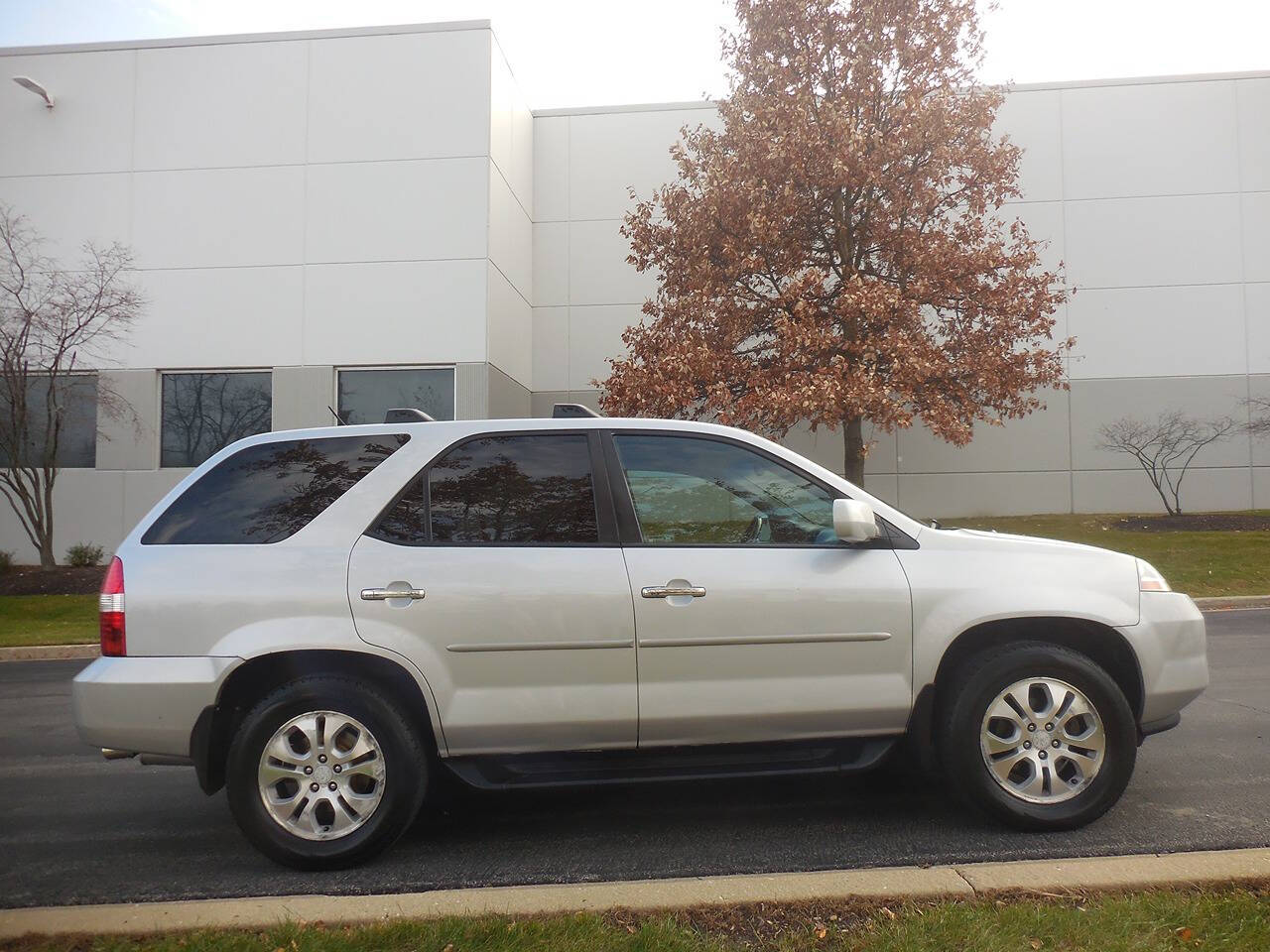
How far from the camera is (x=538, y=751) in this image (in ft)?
13.1

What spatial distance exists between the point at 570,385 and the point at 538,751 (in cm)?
1565

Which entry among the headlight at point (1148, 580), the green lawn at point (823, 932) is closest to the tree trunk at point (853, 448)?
the headlight at point (1148, 580)

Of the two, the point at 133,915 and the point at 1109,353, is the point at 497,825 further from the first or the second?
the point at 1109,353

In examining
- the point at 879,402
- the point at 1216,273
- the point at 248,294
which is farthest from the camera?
the point at 1216,273

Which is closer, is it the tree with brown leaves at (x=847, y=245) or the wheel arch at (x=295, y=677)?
the wheel arch at (x=295, y=677)

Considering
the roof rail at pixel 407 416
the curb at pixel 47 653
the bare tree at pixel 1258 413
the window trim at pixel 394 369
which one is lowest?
the curb at pixel 47 653

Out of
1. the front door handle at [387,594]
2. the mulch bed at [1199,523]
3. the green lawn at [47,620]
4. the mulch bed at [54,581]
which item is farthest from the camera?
the mulch bed at [1199,523]

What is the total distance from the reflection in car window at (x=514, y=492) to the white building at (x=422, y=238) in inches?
470

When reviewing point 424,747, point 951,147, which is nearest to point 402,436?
point 424,747

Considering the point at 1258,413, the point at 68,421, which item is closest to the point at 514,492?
the point at 68,421

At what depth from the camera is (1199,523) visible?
16953 mm

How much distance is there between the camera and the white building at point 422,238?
53.8 ft

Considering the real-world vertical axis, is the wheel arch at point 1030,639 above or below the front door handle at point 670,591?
below

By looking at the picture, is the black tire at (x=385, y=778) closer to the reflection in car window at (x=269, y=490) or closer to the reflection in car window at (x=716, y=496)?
the reflection in car window at (x=269, y=490)
